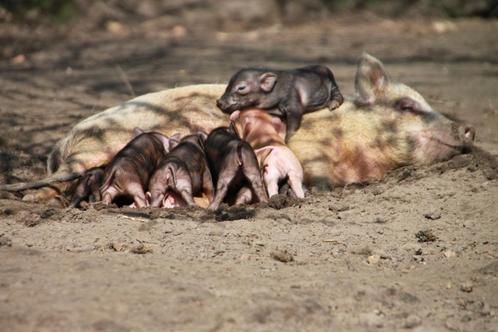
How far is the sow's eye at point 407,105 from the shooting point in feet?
27.8

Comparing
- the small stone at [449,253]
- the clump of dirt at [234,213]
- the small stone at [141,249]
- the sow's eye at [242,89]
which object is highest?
the sow's eye at [242,89]

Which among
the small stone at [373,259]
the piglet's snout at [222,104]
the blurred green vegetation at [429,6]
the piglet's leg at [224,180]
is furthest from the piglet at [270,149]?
the blurred green vegetation at [429,6]

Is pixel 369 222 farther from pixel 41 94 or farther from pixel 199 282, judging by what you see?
pixel 41 94

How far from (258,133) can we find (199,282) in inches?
118

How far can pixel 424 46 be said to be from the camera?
16516 millimetres

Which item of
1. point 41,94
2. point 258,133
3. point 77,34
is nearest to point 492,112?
point 258,133

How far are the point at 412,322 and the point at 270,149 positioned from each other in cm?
305

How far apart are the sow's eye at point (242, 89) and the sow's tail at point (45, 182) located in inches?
63.7

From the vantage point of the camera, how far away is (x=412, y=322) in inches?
193

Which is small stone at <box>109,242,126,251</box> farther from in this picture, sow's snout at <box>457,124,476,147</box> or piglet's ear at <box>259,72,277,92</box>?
sow's snout at <box>457,124,476,147</box>

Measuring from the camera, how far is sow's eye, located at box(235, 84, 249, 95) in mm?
8359

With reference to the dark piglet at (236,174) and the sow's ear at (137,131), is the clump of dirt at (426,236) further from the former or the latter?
the sow's ear at (137,131)

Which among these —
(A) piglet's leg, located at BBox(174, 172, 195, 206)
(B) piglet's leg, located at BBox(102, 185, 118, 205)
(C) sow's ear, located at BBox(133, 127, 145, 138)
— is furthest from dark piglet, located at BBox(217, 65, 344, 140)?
(B) piglet's leg, located at BBox(102, 185, 118, 205)

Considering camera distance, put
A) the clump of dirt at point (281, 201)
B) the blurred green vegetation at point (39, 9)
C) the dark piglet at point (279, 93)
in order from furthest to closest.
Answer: the blurred green vegetation at point (39, 9) < the dark piglet at point (279, 93) < the clump of dirt at point (281, 201)
